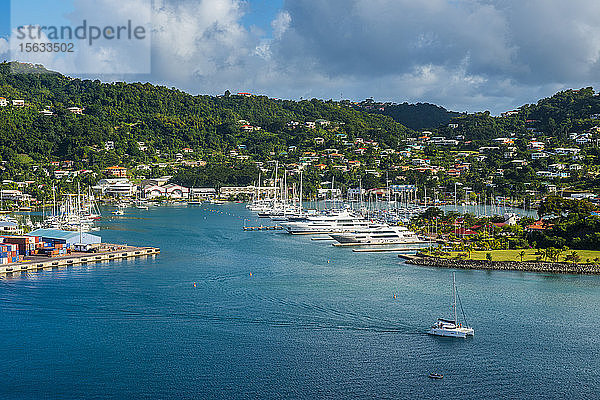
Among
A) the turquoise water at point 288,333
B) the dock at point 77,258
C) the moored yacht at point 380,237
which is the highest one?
the moored yacht at point 380,237

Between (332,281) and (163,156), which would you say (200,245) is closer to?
(332,281)

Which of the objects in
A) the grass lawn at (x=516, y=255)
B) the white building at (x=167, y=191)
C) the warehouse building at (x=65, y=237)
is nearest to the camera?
the grass lawn at (x=516, y=255)

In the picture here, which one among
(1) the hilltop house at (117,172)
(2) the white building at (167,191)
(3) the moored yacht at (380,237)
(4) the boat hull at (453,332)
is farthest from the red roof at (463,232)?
(1) the hilltop house at (117,172)

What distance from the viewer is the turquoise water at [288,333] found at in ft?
52.5

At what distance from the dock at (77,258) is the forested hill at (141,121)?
49021 millimetres

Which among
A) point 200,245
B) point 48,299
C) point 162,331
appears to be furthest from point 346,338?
point 200,245

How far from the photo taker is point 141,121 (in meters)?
97.8

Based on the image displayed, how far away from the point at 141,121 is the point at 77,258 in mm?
69607

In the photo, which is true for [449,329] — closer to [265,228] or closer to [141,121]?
[265,228]

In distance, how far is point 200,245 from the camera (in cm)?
3769

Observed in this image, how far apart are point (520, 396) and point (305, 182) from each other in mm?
65744

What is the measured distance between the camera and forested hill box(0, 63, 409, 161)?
83.5m

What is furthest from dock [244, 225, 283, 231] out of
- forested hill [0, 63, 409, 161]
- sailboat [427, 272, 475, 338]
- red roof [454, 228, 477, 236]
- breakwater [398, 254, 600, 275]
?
forested hill [0, 63, 409, 161]

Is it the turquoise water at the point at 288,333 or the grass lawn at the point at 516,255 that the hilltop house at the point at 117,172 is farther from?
the grass lawn at the point at 516,255
